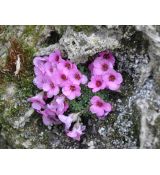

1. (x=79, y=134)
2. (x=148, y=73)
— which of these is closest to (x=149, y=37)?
(x=148, y=73)

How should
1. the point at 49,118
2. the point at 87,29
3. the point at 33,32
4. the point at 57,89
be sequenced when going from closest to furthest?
the point at 87,29 → the point at 57,89 → the point at 49,118 → the point at 33,32

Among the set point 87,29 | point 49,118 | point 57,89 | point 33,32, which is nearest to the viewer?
point 87,29

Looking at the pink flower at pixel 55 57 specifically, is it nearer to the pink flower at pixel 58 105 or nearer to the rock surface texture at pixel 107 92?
the rock surface texture at pixel 107 92

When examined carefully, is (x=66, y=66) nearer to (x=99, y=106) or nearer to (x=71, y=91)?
(x=71, y=91)

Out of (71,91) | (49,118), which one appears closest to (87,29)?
(71,91)

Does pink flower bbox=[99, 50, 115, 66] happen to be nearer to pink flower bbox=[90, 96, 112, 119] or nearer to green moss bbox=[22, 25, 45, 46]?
pink flower bbox=[90, 96, 112, 119]

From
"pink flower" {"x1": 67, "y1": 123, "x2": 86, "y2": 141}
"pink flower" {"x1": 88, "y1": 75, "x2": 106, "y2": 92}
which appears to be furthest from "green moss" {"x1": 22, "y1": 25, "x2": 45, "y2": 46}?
"pink flower" {"x1": 67, "y1": 123, "x2": 86, "y2": 141}

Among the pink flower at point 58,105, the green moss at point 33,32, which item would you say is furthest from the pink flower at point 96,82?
the green moss at point 33,32
